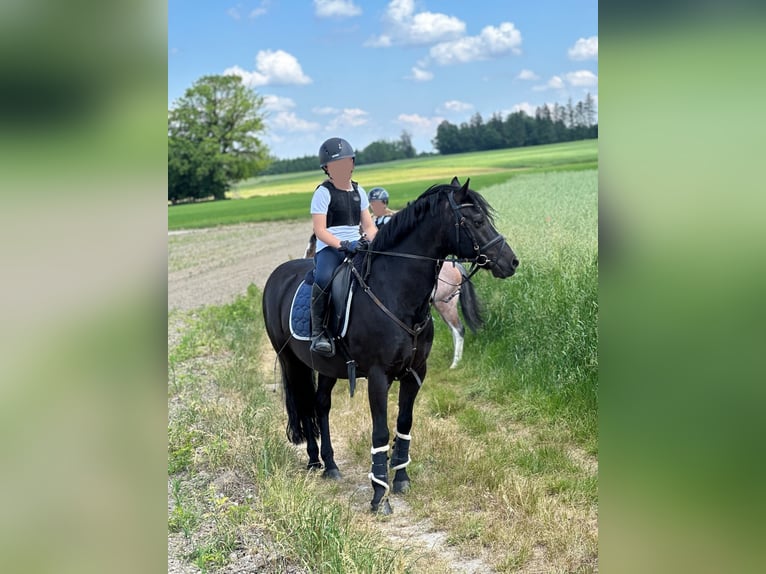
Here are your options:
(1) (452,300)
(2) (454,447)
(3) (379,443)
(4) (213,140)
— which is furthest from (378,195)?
(4) (213,140)

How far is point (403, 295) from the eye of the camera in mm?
5113

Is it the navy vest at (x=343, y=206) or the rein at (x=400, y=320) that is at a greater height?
the navy vest at (x=343, y=206)

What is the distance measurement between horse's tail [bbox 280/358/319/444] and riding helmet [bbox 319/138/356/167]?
2.11m

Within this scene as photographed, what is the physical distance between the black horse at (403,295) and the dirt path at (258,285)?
1.05 ft

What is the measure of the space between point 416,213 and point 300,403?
229 cm

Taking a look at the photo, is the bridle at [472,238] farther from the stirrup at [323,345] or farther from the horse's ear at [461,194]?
the stirrup at [323,345]

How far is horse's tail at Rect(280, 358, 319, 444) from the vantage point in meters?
6.20

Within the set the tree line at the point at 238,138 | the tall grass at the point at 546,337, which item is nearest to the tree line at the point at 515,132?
the tree line at the point at 238,138

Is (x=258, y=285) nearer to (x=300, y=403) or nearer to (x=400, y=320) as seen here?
(x=300, y=403)

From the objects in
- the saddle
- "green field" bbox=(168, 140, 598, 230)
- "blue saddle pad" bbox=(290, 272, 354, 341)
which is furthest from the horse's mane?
"green field" bbox=(168, 140, 598, 230)

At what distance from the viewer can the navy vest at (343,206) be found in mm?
5336
